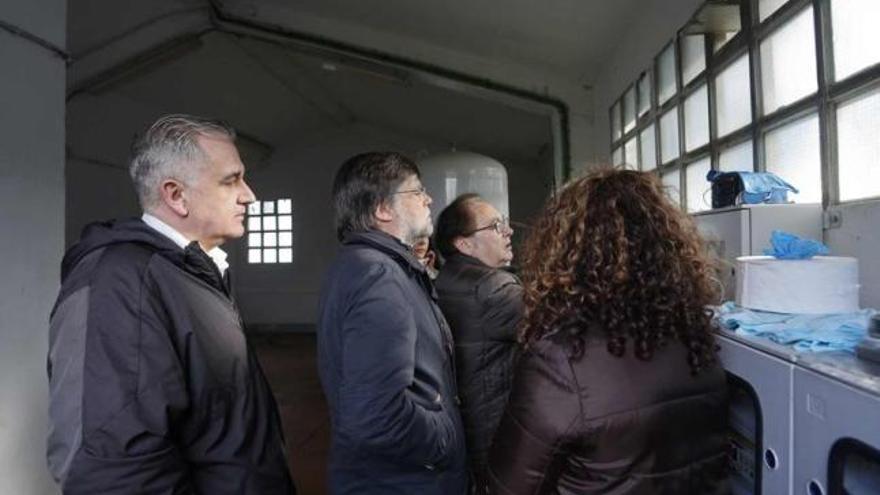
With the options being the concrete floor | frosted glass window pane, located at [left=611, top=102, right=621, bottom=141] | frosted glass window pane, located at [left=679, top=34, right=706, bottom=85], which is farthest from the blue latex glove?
frosted glass window pane, located at [left=611, top=102, right=621, bottom=141]

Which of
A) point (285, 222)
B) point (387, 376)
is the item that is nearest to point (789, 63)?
point (387, 376)

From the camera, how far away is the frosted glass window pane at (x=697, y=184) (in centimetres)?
215

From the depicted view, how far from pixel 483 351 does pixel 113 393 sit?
891 millimetres

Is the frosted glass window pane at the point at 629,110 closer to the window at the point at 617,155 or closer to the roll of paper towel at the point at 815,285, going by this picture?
the window at the point at 617,155

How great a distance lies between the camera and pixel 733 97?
6.16 ft

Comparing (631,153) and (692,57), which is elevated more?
(692,57)

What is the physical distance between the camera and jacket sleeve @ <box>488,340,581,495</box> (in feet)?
2.60

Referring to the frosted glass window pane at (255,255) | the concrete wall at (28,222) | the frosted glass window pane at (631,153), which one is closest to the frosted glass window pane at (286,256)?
the frosted glass window pane at (255,255)

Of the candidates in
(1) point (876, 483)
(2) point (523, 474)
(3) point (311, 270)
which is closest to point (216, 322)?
(2) point (523, 474)

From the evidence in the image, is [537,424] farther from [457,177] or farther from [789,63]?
[457,177]

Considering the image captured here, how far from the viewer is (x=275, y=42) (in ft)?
14.3

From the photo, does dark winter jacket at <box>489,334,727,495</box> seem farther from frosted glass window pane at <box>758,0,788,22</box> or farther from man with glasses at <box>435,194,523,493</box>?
frosted glass window pane at <box>758,0,788,22</box>

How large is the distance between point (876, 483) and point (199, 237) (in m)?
1.08

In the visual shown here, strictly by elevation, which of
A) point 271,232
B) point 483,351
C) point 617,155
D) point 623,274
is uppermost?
point 617,155
